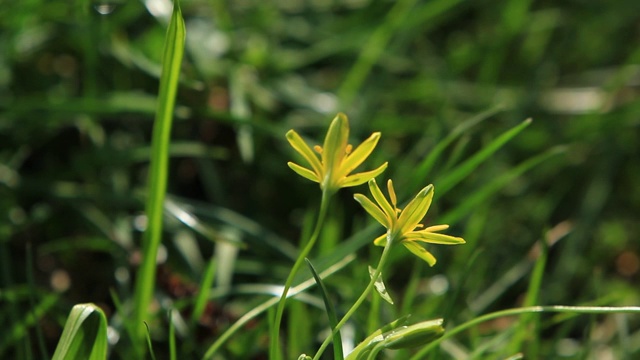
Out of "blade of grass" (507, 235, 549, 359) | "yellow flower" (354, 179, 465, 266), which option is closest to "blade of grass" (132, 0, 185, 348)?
"yellow flower" (354, 179, 465, 266)

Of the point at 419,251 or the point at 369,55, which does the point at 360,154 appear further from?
the point at 369,55

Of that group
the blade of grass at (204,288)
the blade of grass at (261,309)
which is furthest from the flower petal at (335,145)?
the blade of grass at (204,288)

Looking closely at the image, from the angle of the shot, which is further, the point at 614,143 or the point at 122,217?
the point at 614,143

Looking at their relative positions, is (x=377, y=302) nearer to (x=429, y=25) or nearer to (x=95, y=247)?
(x=95, y=247)

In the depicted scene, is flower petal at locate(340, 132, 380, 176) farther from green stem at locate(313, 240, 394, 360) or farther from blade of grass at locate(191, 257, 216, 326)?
blade of grass at locate(191, 257, 216, 326)

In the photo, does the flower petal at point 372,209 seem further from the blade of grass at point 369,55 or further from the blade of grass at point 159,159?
the blade of grass at point 369,55

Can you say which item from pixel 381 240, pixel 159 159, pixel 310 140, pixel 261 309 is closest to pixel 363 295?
pixel 381 240

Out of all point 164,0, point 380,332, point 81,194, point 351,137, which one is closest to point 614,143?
point 351,137
